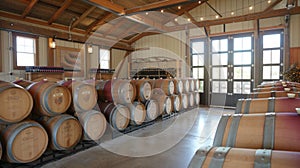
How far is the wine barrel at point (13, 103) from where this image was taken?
2551 millimetres

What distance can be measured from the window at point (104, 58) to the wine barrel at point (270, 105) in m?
8.91

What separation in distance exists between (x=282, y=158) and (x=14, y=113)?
10.1 feet

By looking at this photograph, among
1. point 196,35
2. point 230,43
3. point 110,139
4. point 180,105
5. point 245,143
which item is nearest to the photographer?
point 245,143

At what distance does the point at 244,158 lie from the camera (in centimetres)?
93

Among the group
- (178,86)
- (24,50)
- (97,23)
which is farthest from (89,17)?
(178,86)

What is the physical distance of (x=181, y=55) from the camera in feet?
32.3

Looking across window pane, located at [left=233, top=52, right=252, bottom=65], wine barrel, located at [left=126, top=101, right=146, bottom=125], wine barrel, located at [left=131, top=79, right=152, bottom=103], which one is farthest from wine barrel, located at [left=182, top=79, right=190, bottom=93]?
wine barrel, located at [left=126, top=101, right=146, bottom=125]

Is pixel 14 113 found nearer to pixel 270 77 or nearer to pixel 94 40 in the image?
pixel 94 40

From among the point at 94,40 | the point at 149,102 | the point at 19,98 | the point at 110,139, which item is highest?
the point at 94,40

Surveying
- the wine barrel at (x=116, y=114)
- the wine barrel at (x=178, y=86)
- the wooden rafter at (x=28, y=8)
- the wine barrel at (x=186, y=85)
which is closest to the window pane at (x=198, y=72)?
the wine barrel at (x=186, y=85)

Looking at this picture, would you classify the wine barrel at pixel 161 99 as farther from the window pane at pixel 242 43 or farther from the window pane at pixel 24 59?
the window pane at pixel 24 59

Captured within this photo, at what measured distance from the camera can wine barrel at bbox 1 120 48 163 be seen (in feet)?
8.39

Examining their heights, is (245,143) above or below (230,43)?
below

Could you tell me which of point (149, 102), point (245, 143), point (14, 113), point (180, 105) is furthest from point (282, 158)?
point (180, 105)
